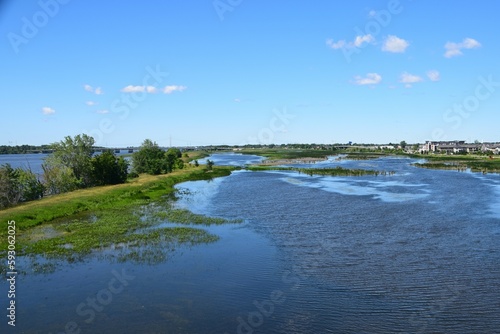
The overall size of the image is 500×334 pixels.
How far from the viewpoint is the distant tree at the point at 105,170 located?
54.5 m

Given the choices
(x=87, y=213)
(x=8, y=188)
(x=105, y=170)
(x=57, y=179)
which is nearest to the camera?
(x=87, y=213)

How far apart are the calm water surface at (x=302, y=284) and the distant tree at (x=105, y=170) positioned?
30.6 meters

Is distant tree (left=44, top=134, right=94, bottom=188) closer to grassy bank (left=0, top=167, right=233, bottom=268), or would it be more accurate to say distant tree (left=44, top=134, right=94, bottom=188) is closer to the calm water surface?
grassy bank (left=0, top=167, right=233, bottom=268)

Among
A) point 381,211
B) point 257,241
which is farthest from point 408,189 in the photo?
point 257,241

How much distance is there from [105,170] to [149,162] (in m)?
21.1

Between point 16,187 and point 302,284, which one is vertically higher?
point 16,187

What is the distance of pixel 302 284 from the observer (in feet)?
59.5

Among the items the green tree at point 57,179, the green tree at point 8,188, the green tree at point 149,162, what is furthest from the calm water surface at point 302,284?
the green tree at point 149,162

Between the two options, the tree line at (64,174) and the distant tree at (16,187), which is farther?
the tree line at (64,174)

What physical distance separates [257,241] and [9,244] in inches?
608

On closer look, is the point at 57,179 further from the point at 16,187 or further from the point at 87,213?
the point at 87,213

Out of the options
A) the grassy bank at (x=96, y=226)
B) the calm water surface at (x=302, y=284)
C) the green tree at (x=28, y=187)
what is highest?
the green tree at (x=28, y=187)

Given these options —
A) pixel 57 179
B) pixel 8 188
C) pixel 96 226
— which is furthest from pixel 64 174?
pixel 96 226

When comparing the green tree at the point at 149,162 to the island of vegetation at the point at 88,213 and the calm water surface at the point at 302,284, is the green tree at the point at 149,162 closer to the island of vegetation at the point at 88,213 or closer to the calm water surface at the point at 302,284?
the island of vegetation at the point at 88,213
